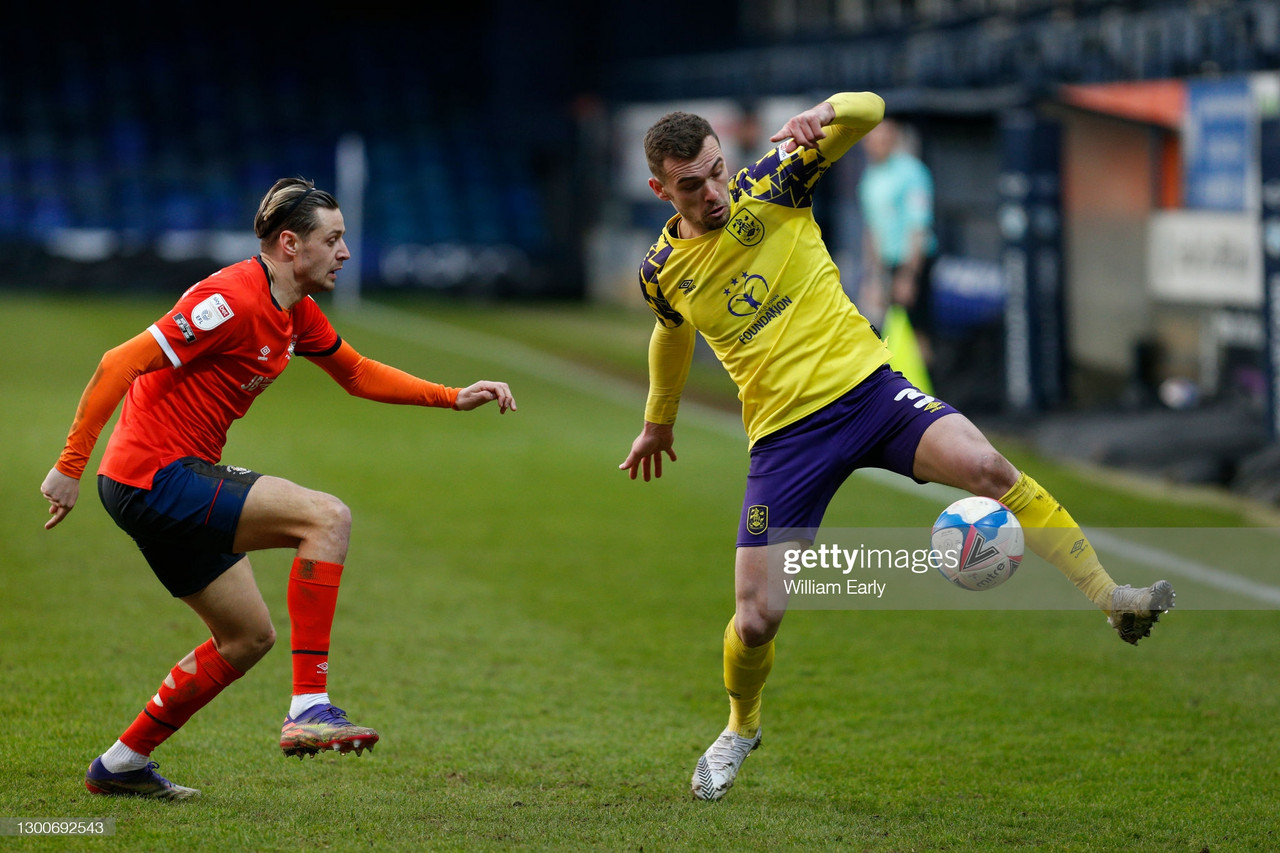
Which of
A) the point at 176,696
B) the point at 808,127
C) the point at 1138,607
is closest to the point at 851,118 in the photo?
the point at 808,127

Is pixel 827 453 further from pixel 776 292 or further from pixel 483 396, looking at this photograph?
pixel 483 396

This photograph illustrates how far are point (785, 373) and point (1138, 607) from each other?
127 centimetres

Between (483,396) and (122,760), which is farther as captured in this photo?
(483,396)

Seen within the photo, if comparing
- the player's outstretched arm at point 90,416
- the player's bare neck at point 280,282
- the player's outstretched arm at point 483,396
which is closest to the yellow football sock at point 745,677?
the player's outstretched arm at point 483,396

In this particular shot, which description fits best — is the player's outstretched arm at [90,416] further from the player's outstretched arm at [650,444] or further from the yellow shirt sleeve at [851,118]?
the yellow shirt sleeve at [851,118]

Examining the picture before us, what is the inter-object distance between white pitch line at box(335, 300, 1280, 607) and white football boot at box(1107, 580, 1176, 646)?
347 centimetres

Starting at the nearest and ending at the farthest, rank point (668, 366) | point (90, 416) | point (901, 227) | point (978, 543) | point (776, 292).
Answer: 1. point (90, 416)
2. point (978, 543)
3. point (776, 292)
4. point (668, 366)
5. point (901, 227)

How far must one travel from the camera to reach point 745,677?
4648 millimetres

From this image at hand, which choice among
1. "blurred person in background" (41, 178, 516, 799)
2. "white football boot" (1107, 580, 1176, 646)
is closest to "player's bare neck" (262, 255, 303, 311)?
"blurred person in background" (41, 178, 516, 799)

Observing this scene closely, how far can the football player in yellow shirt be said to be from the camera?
4.43 metres

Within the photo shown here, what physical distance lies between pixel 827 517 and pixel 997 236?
6.91 metres

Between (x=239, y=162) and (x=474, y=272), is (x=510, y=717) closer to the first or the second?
(x=474, y=272)

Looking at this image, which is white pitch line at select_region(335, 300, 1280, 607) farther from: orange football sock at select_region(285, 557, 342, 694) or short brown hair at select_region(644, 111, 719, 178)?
orange football sock at select_region(285, 557, 342, 694)

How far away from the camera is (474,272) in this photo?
30.8 metres
